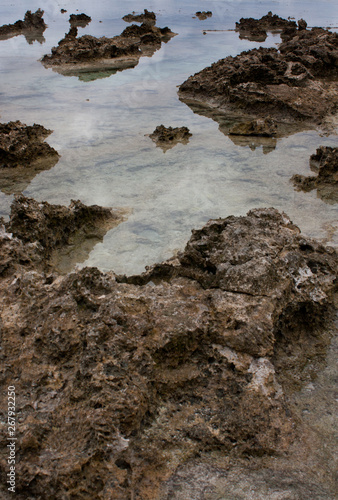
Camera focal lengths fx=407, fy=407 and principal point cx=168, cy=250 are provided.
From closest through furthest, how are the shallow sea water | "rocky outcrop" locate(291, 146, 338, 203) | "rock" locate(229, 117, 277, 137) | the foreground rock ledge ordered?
the foreground rock ledge < the shallow sea water < "rocky outcrop" locate(291, 146, 338, 203) < "rock" locate(229, 117, 277, 137)

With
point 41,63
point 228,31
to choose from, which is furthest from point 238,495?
point 228,31

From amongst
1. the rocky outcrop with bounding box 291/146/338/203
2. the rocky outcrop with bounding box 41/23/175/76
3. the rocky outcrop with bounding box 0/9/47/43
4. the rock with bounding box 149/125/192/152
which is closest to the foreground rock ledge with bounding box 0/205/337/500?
→ the rocky outcrop with bounding box 291/146/338/203

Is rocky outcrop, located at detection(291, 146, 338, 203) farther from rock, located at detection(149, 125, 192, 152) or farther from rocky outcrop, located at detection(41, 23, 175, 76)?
rocky outcrop, located at detection(41, 23, 175, 76)

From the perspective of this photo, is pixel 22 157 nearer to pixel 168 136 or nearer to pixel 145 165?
pixel 145 165

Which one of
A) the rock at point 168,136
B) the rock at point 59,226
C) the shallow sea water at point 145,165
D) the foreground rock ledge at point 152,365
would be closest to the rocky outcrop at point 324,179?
the shallow sea water at point 145,165

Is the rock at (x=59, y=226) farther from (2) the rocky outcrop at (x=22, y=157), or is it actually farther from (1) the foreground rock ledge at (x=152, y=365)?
(2) the rocky outcrop at (x=22, y=157)

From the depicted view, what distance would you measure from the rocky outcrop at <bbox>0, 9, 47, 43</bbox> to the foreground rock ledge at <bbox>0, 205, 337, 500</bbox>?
20.5 metres

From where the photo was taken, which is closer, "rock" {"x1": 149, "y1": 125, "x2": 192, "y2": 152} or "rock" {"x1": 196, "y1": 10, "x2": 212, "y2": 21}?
"rock" {"x1": 149, "y1": 125, "x2": 192, "y2": 152}

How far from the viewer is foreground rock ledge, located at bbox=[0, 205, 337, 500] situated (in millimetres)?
1928

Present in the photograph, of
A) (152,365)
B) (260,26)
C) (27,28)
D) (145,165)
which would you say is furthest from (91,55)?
(152,365)

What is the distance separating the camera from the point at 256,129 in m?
7.36

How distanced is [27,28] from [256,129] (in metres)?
18.9

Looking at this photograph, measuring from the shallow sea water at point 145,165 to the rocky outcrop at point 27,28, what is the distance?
1004 cm

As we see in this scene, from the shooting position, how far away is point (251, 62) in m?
9.78
